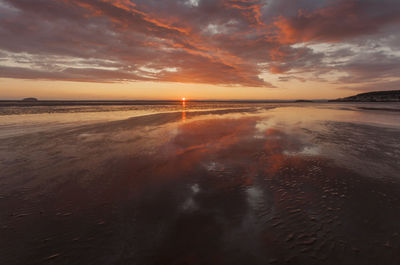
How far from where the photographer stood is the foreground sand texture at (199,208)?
3512 millimetres

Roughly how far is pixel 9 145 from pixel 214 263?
14128 mm

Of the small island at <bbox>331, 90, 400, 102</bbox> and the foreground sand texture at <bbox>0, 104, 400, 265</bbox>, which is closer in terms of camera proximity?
the foreground sand texture at <bbox>0, 104, 400, 265</bbox>

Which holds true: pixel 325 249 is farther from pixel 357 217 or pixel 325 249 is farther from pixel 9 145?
pixel 9 145

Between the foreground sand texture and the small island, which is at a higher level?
the small island

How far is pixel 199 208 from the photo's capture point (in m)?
4.93

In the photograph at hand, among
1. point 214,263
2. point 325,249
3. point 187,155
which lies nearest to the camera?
point 214,263

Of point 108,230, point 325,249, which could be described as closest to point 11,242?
point 108,230

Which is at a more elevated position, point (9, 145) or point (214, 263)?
point (9, 145)

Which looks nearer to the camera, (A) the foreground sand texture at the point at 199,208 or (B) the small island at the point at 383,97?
(A) the foreground sand texture at the point at 199,208

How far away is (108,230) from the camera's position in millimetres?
4082

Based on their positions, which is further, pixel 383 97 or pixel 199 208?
pixel 383 97

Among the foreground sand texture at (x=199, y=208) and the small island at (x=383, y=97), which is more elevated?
the small island at (x=383, y=97)

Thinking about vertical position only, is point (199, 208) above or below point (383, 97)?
below

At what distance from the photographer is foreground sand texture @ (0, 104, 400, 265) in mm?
3512
